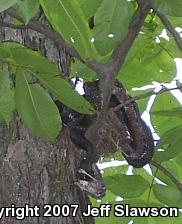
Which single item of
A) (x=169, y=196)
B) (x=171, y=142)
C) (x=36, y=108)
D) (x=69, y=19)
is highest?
(x=69, y=19)

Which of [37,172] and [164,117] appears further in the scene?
[164,117]

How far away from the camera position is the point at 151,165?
160 cm

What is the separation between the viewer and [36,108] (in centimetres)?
107

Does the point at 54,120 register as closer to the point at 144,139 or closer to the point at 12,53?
the point at 12,53

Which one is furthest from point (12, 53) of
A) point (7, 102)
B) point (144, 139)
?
point (144, 139)

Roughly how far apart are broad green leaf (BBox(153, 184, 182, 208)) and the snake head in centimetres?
20

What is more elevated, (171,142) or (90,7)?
(90,7)

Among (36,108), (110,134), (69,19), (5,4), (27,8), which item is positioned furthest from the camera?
(110,134)

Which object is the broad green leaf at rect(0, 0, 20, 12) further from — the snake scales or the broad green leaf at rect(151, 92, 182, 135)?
the broad green leaf at rect(151, 92, 182, 135)

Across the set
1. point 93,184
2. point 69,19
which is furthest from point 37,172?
point 69,19

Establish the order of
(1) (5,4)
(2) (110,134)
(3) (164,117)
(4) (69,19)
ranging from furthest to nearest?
(3) (164,117) → (2) (110,134) → (4) (69,19) → (1) (5,4)

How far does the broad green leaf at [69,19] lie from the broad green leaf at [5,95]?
27cm

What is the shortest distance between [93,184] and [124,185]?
175mm

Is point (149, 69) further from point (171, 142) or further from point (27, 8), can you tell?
point (27, 8)
